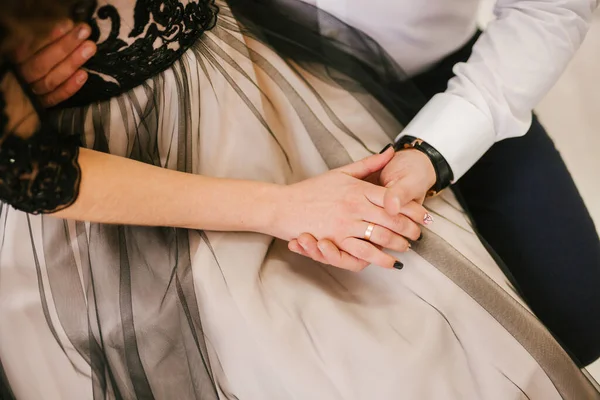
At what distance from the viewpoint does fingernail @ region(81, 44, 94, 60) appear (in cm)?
56

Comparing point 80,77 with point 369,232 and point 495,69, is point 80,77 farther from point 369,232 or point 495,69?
point 495,69

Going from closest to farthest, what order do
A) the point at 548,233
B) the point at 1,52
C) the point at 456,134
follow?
the point at 1,52, the point at 456,134, the point at 548,233

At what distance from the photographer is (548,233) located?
0.80m

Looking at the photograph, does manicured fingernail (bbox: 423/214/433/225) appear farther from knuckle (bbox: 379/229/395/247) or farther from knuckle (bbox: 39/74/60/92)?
knuckle (bbox: 39/74/60/92)

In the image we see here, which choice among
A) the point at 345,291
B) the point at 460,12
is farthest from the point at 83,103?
the point at 460,12

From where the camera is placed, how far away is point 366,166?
2.11 feet

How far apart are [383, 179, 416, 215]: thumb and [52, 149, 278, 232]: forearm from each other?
14cm

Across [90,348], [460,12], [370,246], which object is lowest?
[90,348]

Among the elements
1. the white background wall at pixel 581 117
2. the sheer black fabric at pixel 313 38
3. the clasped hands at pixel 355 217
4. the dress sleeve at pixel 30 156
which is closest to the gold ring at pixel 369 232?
the clasped hands at pixel 355 217

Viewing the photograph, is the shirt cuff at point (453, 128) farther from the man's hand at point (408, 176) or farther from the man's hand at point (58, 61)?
the man's hand at point (58, 61)

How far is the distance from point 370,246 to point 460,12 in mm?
431

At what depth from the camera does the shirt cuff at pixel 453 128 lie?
70cm

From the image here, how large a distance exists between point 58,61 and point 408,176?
16.9 inches

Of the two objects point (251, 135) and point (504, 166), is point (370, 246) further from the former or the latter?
point (504, 166)
